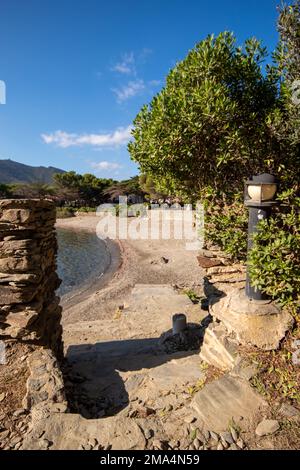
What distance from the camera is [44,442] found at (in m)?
3.58

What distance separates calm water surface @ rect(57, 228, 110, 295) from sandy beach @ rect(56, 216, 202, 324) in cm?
96

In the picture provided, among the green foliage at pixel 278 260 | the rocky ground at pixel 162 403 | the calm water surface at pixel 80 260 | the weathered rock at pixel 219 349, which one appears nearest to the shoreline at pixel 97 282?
the calm water surface at pixel 80 260

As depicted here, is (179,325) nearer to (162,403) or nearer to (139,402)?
(139,402)

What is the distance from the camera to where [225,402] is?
4172 mm

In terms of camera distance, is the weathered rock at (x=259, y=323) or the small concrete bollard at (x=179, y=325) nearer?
the weathered rock at (x=259, y=323)

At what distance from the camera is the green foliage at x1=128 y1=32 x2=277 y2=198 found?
205 inches

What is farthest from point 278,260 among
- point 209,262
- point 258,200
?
point 209,262

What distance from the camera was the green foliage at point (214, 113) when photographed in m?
5.20

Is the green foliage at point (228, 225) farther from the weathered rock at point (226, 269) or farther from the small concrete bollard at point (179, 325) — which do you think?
the small concrete bollard at point (179, 325)

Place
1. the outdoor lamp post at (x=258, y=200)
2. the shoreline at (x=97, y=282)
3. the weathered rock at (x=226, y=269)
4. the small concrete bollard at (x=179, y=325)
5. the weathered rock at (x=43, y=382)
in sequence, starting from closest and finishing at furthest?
1. the weathered rock at (x=43, y=382)
2. the outdoor lamp post at (x=258, y=200)
3. the weathered rock at (x=226, y=269)
4. the small concrete bollard at (x=179, y=325)
5. the shoreline at (x=97, y=282)

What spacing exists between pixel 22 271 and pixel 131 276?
15.2 meters

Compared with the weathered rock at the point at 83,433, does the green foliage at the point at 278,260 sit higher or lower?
higher

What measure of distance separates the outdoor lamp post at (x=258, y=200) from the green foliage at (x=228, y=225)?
0.81 m
